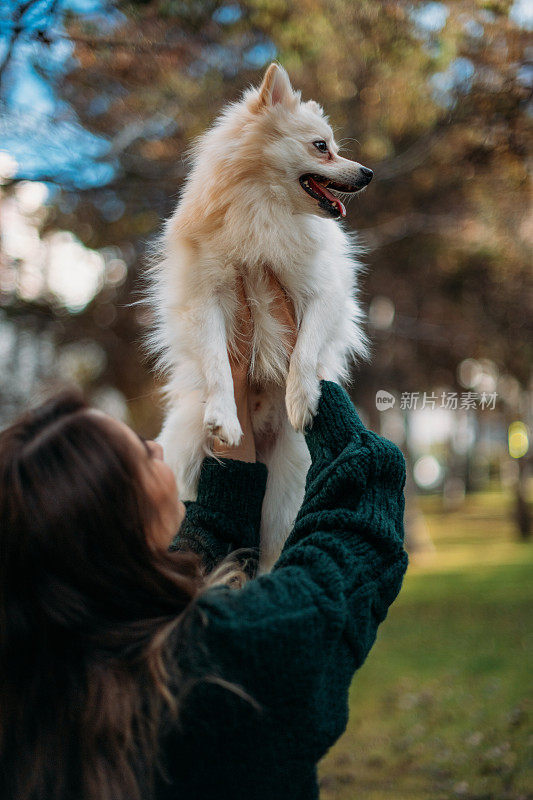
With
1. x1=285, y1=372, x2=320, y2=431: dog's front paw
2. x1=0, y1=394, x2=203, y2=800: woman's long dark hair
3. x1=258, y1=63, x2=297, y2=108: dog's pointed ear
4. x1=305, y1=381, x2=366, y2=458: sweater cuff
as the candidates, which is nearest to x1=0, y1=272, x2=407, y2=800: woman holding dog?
x1=0, y1=394, x2=203, y2=800: woman's long dark hair

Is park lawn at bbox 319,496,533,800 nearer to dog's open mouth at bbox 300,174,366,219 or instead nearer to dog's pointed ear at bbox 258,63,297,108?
dog's open mouth at bbox 300,174,366,219

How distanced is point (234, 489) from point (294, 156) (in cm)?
118

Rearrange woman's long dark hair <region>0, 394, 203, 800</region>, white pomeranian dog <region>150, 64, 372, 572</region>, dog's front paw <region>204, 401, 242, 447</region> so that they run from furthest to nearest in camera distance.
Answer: white pomeranian dog <region>150, 64, 372, 572</region> → dog's front paw <region>204, 401, 242, 447</region> → woman's long dark hair <region>0, 394, 203, 800</region>

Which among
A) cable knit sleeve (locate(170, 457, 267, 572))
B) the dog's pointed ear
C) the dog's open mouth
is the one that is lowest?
cable knit sleeve (locate(170, 457, 267, 572))

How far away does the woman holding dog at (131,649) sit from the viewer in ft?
4.04

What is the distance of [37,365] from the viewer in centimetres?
858

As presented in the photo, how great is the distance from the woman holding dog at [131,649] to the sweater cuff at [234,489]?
18.2 inches

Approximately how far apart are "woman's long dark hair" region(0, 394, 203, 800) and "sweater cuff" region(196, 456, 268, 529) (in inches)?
20.7

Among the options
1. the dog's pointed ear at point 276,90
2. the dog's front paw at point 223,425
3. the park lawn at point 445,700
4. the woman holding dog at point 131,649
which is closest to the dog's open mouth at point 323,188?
the dog's pointed ear at point 276,90

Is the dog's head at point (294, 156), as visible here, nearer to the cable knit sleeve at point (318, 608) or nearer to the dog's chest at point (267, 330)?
the dog's chest at point (267, 330)

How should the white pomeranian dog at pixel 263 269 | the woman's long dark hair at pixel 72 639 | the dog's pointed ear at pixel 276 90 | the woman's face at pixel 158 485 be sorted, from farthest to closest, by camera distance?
the dog's pointed ear at pixel 276 90 → the white pomeranian dog at pixel 263 269 → the woman's face at pixel 158 485 → the woman's long dark hair at pixel 72 639

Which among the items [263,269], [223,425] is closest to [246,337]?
[263,269]

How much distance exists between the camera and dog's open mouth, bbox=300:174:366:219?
7.53 feet

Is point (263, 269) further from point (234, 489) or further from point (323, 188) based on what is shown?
point (234, 489)
